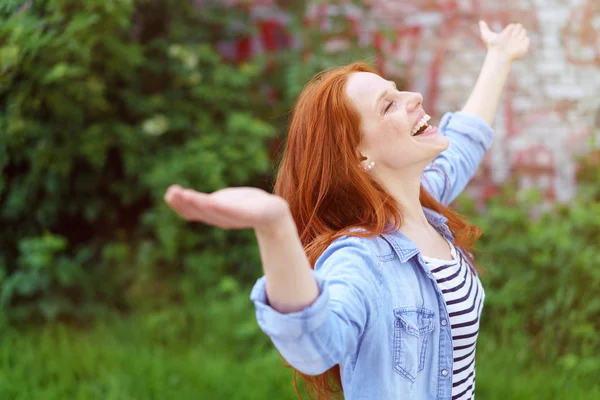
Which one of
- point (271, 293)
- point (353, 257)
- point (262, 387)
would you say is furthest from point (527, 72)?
point (271, 293)

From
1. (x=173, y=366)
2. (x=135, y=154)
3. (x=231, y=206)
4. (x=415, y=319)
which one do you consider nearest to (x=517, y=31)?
(x=415, y=319)

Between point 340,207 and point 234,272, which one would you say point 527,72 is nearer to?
point 234,272

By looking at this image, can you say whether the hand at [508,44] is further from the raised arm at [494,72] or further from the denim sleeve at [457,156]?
the denim sleeve at [457,156]

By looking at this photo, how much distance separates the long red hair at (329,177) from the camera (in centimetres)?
158

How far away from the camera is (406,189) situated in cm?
170

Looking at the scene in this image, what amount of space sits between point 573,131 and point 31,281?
333 centimetres

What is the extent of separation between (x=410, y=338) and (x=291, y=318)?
1.55ft

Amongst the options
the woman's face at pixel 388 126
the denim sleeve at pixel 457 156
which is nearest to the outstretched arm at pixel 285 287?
the woman's face at pixel 388 126

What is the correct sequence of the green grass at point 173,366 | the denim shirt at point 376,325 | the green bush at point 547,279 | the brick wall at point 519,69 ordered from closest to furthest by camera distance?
the denim shirt at point 376,325 → the green grass at point 173,366 → the green bush at point 547,279 → the brick wall at point 519,69

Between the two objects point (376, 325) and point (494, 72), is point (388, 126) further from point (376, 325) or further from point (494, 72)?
point (494, 72)

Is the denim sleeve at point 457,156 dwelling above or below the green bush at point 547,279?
above

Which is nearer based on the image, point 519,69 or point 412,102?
point 412,102

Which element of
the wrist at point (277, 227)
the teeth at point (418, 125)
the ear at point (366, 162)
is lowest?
the ear at point (366, 162)

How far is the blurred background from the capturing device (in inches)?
132
